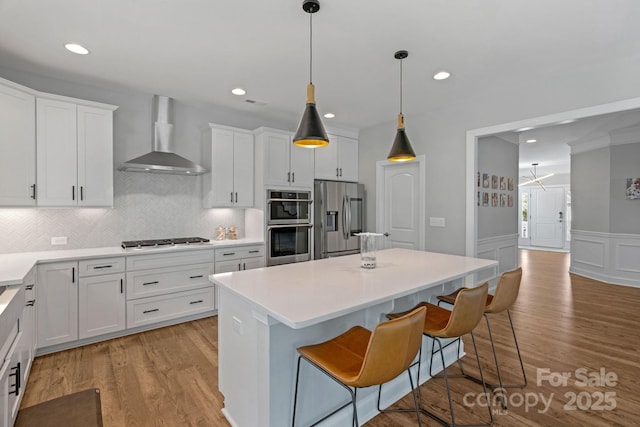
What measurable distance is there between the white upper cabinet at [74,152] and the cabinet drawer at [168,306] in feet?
3.74

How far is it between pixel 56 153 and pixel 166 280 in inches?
63.6

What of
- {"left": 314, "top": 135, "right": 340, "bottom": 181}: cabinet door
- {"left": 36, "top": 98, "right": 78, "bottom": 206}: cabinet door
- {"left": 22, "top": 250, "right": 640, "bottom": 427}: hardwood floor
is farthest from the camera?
{"left": 314, "top": 135, "right": 340, "bottom": 181}: cabinet door

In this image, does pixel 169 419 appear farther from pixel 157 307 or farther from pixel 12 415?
pixel 157 307

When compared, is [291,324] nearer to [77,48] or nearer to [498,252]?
[77,48]

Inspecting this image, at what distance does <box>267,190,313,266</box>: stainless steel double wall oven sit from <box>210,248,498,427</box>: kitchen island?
1.84m

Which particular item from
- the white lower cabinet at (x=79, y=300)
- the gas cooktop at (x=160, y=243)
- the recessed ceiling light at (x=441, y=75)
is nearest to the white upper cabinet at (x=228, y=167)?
the gas cooktop at (x=160, y=243)

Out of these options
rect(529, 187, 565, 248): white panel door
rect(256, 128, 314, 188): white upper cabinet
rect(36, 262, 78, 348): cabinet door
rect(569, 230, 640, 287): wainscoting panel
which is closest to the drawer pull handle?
rect(36, 262, 78, 348): cabinet door

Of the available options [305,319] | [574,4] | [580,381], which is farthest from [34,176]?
[580,381]

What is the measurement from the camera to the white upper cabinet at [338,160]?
4832 mm

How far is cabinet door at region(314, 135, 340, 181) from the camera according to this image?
4.78 m

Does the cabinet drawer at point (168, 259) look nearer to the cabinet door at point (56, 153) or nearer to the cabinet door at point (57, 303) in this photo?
the cabinet door at point (57, 303)

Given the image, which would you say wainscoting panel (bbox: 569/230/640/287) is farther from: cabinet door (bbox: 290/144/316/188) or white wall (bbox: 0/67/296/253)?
white wall (bbox: 0/67/296/253)

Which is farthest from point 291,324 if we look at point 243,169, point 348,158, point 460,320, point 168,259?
point 348,158

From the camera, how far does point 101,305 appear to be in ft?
10.1
